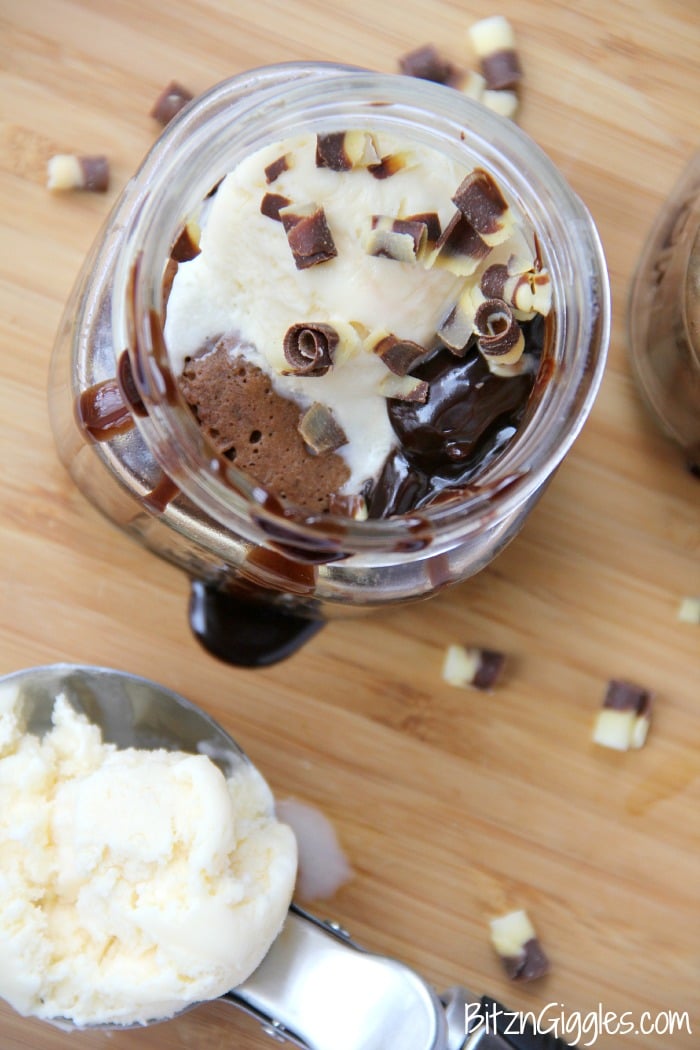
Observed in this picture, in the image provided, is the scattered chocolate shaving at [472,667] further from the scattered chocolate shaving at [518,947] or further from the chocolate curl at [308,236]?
the chocolate curl at [308,236]

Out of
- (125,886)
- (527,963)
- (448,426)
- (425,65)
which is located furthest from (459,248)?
(527,963)

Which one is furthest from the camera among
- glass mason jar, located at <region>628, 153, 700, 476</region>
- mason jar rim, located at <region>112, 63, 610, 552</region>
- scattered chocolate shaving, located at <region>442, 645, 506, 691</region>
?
scattered chocolate shaving, located at <region>442, 645, 506, 691</region>

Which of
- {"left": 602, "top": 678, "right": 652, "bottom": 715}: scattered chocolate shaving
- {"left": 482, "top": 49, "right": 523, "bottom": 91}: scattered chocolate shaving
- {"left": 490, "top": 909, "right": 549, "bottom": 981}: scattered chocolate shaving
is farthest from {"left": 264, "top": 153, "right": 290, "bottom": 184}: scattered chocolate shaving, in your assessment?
{"left": 490, "top": 909, "right": 549, "bottom": 981}: scattered chocolate shaving

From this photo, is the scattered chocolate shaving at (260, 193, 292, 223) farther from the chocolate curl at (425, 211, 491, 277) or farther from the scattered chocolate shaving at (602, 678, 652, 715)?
the scattered chocolate shaving at (602, 678, 652, 715)

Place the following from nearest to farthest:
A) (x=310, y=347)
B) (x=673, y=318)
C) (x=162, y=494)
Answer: (x=310, y=347) < (x=162, y=494) < (x=673, y=318)

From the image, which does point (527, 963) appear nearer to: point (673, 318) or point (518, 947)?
point (518, 947)

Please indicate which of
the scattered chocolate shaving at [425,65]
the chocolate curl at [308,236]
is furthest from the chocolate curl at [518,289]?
the scattered chocolate shaving at [425,65]
